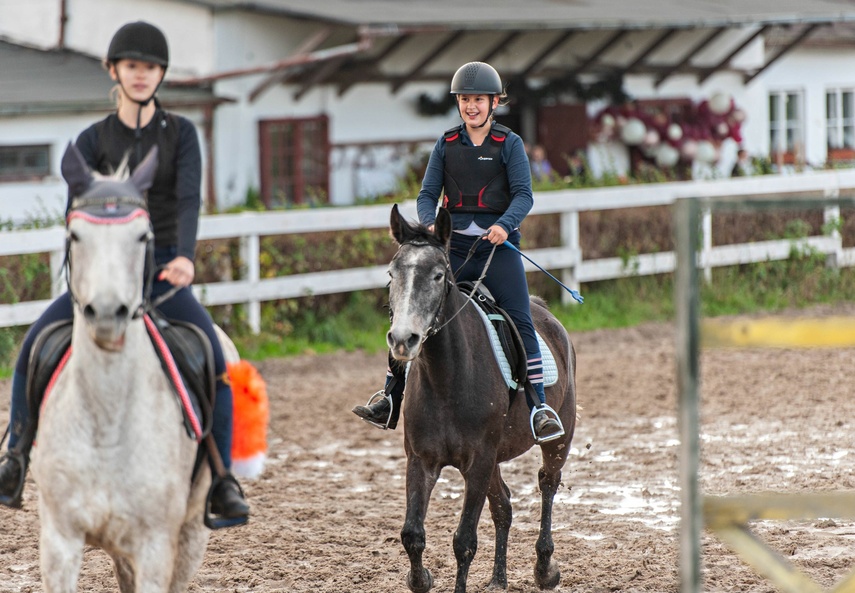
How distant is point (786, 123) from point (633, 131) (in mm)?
5704

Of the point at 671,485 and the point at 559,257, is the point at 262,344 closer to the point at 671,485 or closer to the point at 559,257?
the point at 559,257

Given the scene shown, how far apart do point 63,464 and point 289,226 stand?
8315mm

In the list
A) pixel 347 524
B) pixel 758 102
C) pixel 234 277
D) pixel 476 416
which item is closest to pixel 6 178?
pixel 234 277

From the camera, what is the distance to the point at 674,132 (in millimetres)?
Result: 22281

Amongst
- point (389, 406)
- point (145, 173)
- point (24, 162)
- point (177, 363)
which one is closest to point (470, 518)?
point (389, 406)

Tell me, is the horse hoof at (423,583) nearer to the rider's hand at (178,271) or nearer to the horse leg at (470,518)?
the horse leg at (470,518)

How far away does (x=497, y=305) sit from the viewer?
253 inches

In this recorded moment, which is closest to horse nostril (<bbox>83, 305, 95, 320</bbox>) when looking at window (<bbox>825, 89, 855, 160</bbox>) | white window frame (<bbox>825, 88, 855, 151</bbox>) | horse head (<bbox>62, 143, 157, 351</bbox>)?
horse head (<bbox>62, 143, 157, 351</bbox>)

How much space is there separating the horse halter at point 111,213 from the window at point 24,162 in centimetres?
1386

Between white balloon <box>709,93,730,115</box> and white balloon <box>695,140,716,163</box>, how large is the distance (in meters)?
0.85

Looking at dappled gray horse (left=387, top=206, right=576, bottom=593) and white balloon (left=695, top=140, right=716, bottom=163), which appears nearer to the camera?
dappled gray horse (left=387, top=206, right=576, bottom=593)

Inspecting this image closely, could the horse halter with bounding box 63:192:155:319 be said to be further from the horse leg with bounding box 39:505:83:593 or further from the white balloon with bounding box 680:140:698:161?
the white balloon with bounding box 680:140:698:161

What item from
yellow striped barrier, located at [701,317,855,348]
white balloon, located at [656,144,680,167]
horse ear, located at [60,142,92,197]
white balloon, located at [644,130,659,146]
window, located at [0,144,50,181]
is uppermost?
white balloon, located at [644,130,659,146]

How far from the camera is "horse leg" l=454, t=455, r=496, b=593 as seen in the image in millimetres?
5793
